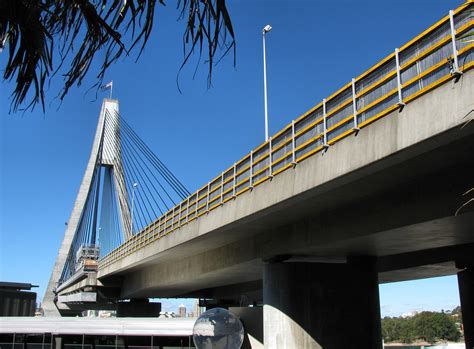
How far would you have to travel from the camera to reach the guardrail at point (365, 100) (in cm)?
945

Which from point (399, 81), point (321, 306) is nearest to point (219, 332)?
point (399, 81)

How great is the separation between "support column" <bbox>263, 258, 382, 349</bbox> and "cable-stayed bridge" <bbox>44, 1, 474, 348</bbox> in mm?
39

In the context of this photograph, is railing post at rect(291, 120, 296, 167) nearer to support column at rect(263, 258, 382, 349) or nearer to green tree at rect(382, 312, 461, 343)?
support column at rect(263, 258, 382, 349)

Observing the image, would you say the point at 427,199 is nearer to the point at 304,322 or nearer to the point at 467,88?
the point at 467,88

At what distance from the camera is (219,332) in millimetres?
7324

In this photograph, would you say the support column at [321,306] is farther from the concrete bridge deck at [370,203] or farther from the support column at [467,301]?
the support column at [467,301]

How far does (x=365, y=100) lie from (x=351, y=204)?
4465 millimetres

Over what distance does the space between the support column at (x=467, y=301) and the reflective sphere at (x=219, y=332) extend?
66.0 ft

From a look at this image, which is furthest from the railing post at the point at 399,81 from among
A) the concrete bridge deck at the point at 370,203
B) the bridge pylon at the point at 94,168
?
the bridge pylon at the point at 94,168

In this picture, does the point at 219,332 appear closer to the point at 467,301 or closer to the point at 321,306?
the point at 321,306

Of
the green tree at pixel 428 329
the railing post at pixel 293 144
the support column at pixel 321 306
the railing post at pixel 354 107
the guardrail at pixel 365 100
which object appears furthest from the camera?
the green tree at pixel 428 329

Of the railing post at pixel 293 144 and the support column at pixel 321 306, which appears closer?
the railing post at pixel 293 144

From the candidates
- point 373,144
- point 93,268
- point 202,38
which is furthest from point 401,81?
point 93,268

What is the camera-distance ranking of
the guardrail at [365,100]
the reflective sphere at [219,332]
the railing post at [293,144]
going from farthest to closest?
Result: the railing post at [293,144], the guardrail at [365,100], the reflective sphere at [219,332]
